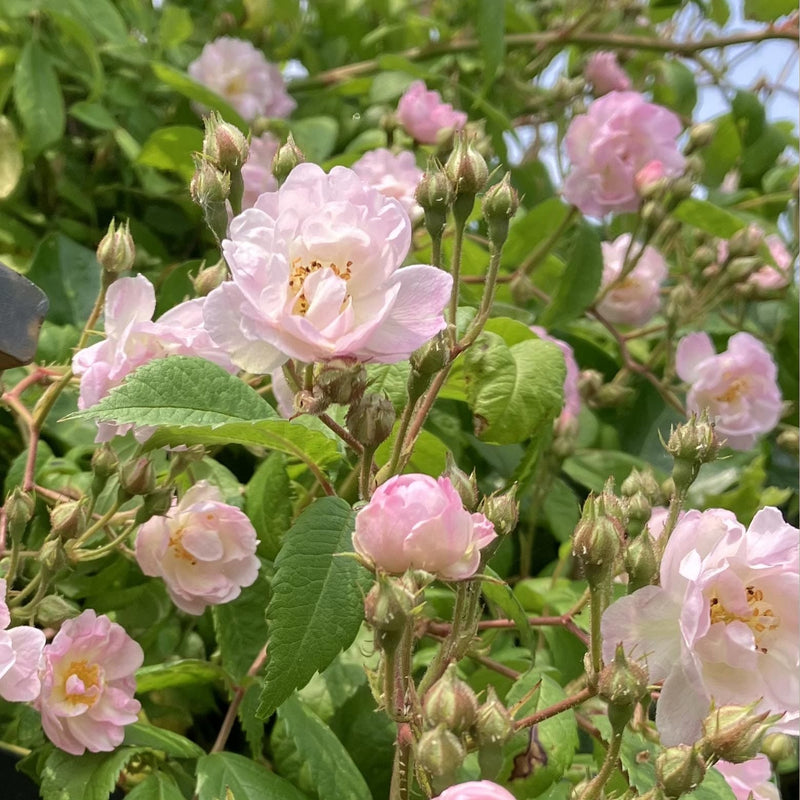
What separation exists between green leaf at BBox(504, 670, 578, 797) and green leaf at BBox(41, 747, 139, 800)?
0.82ft

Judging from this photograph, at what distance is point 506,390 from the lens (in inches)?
28.7

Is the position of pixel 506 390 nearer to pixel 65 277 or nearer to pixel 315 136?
pixel 65 277

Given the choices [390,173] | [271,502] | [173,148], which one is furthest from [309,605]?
[173,148]

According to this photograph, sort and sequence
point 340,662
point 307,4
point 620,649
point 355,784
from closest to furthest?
point 620,649
point 355,784
point 340,662
point 307,4

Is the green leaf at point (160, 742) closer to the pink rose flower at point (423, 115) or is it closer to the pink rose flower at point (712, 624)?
the pink rose flower at point (712, 624)

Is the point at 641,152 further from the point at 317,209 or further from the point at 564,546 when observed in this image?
the point at 317,209

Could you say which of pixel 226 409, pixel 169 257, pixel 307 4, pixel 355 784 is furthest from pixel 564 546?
pixel 307 4

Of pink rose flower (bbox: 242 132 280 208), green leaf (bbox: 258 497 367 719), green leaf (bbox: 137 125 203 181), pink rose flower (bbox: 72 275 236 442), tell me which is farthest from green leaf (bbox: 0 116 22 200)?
green leaf (bbox: 258 497 367 719)

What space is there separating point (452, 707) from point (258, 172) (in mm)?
784

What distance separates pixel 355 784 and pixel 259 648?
0.13m

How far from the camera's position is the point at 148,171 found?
3.92 feet

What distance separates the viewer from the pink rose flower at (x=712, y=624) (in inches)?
19.0

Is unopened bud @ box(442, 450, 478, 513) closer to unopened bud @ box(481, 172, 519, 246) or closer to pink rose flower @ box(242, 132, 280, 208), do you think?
unopened bud @ box(481, 172, 519, 246)

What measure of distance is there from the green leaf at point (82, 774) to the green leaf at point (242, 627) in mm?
86
